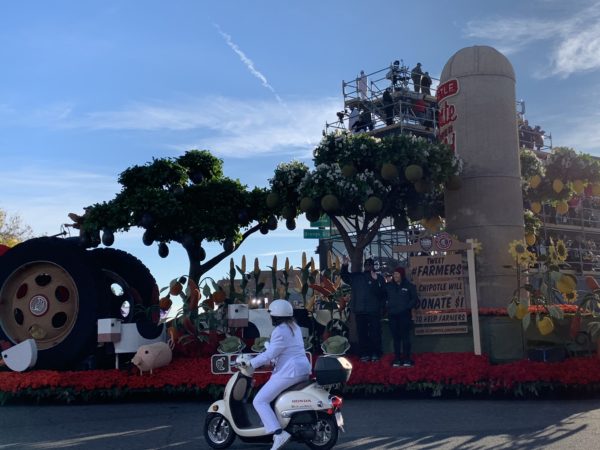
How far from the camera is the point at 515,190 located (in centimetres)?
1605

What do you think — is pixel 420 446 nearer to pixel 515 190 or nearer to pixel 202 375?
pixel 202 375

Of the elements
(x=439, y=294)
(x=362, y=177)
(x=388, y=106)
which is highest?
(x=388, y=106)

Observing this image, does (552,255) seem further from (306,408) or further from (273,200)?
(306,408)

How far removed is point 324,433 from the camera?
23.6ft

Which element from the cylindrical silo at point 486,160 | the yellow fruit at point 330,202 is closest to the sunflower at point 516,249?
the cylindrical silo at point 486,160

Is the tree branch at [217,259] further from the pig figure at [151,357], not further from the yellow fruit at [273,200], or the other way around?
the pig figure at [151,357]

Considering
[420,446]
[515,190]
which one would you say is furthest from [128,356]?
[515,190]

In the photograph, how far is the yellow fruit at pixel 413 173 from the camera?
14.3 m

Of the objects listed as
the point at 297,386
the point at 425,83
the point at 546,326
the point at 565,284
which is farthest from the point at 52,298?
the point at 425,83

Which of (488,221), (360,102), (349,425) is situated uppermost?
(360,102)

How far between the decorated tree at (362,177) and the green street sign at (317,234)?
79.7ft

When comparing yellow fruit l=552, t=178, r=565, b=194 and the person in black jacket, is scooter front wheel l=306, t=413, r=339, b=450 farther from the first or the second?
yellow fruit l=552, t=178, r=565, b=194

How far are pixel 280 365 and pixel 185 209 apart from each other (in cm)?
1015

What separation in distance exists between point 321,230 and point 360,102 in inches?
338
